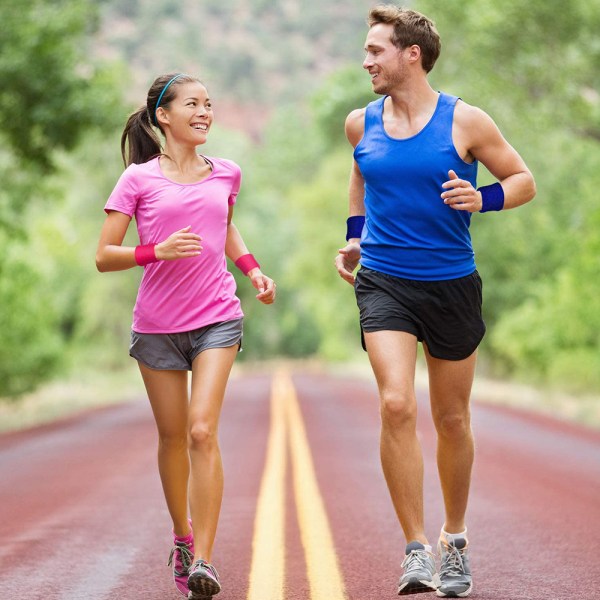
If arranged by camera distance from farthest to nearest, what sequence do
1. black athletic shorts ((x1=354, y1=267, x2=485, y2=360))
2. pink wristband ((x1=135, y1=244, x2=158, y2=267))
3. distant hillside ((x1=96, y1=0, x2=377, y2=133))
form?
1. distant hillside ((x1=96, y1=0, x2=377, y2=133))
2. black athletic shorts ((x1=354, y1=267, x2=485, y2=360))
3. pink wristband ((x1=135, y1=244, x2=158, y2=267))

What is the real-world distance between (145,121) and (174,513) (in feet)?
5.88

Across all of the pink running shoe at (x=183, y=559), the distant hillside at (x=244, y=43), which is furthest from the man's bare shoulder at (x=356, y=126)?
the distant hillside at (x=244, y=43)

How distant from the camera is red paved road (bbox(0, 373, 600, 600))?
19.2 feet

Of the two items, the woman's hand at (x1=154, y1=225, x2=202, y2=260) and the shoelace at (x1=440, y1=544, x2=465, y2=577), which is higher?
the woman's hand at (x1=154, y1=225, x2=202, y2=260)

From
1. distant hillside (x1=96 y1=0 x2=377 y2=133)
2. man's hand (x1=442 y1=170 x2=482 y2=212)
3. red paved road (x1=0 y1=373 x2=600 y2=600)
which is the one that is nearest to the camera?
man's hand (x1=442 y1=170 x2=482 y2=212)

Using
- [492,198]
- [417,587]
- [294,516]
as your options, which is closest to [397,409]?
[417,587]

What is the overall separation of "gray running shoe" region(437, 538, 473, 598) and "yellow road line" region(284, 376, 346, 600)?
0.45 metres

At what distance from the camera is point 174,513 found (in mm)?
5457

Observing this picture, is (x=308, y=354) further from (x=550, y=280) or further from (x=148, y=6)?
(x=148, y=6)

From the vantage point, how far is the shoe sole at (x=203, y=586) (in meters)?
4.89

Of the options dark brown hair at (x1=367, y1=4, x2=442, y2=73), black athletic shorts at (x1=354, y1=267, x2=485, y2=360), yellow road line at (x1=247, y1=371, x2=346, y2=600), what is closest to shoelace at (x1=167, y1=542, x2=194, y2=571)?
yellow road line at (x1=247, y1=371, x2=346, y2=600)

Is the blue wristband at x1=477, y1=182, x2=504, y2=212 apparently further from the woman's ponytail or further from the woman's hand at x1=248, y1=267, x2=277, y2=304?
the woman's ponytail

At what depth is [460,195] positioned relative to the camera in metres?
5.03

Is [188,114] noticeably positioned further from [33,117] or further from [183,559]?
[33,117]
